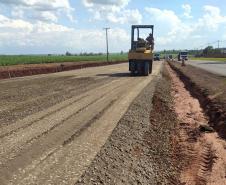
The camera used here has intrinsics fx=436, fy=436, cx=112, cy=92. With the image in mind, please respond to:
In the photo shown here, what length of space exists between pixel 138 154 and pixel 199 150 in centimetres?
194

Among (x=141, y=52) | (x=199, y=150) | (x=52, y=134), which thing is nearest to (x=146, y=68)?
(x=141, y=52)

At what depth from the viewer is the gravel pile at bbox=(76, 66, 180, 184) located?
7.55m

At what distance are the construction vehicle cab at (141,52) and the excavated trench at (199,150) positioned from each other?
1708 cm

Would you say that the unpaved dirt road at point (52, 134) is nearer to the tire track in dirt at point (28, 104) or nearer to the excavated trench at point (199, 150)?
the tire track in dirt at point (28, 104)

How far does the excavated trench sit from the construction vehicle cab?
17081 millimetres

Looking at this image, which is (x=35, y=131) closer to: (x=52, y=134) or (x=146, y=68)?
(x=52, y=134)

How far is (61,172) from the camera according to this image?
7320mm

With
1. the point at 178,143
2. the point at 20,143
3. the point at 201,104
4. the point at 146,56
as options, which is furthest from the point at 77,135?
the point at 146,56

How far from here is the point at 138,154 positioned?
9289 millimetres

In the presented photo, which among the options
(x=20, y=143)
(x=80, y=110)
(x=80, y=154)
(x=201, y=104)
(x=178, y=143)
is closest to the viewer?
(x=80, y=154)

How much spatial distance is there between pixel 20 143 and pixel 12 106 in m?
6.39

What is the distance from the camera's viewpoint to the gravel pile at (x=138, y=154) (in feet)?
24.8

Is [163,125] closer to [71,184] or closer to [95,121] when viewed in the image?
[95,121]

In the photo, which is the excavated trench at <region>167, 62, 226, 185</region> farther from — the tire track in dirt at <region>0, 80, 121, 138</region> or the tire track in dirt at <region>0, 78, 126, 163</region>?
the tire track in dirt at <region>0, 80, 121, 138</region>
